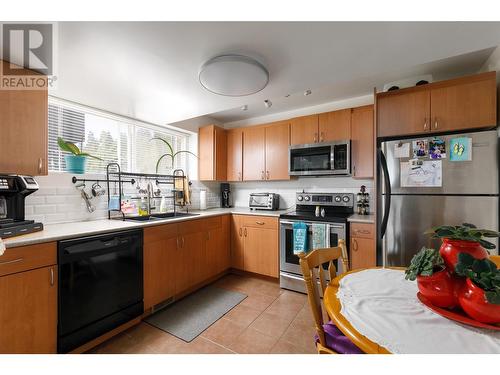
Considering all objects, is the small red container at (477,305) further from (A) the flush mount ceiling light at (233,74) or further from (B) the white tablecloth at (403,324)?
(A) the flush mount ceiling light at (233,74)

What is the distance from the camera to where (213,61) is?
4.65ft

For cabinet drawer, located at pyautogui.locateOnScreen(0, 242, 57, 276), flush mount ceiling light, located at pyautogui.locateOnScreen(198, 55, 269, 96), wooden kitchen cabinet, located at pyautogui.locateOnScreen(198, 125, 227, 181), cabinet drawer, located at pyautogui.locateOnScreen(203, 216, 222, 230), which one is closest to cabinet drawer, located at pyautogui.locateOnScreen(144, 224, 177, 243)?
cabinet drawer, located at pyautogui.locateOnScreen(203, 216, 222, 230)

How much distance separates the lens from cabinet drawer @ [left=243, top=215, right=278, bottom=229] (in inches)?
110

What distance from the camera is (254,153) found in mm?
3344

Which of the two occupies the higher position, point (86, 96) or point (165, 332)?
point (86, 96)

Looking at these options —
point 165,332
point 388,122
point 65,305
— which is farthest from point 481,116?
point 65,305

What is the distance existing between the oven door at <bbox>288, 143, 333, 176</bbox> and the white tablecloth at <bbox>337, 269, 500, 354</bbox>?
73.6 inches

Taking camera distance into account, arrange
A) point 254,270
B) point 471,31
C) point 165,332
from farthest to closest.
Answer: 1. point 254,270
2. point 165,332
3. point 471,31

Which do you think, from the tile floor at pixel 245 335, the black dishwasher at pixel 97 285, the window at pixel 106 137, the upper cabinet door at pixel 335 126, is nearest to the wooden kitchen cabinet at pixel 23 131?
the window at pixel 106 137

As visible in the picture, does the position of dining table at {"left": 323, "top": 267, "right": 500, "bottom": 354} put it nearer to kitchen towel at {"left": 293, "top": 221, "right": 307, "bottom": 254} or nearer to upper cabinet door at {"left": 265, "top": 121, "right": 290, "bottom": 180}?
kitchen towel at {"left": 293, "top": 221, "right": 307, "bottom": 254}
